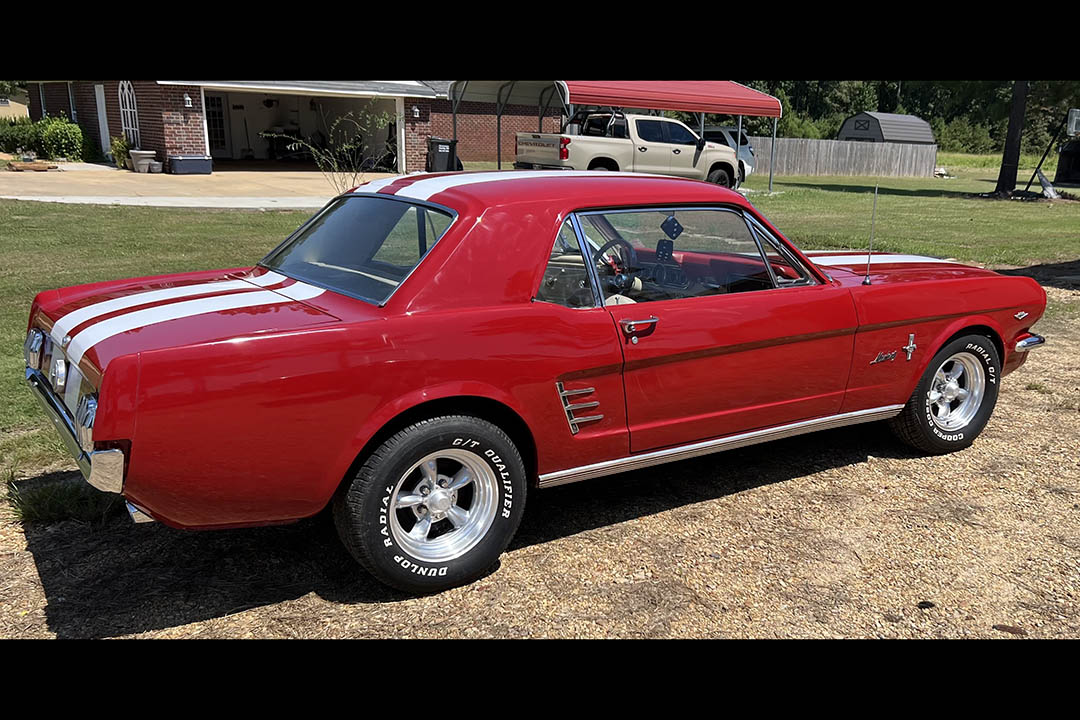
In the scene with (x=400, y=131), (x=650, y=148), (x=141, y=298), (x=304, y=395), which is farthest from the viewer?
(x=400, y=131)

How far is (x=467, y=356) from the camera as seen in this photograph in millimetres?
3188

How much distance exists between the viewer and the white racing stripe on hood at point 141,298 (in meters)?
3.28

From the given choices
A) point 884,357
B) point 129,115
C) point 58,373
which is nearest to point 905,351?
point 884,357

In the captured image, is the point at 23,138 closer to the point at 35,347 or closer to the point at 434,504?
the point at 35,347

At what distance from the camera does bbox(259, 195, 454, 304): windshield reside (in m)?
3.51

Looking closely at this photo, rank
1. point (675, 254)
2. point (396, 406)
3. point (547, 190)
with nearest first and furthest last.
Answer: point (396, 406)
point (547, 190)
point (675, 254)

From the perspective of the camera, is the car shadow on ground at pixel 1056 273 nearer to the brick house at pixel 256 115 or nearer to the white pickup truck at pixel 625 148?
the white pickup truck at pixel 625 148

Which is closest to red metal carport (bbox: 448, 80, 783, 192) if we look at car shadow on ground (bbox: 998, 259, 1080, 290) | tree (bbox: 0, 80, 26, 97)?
car shadow on ground (bbox: 998, 259, 1080, 290)

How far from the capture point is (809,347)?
13.4 feet

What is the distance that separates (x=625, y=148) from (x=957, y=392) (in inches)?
562

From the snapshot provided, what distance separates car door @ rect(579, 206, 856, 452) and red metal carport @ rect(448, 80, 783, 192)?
12.3 m

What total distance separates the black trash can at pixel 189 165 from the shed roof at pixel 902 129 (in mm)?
34027

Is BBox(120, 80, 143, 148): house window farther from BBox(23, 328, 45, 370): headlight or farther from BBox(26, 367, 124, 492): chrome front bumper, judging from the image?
BBox(26, 367, 124, 492): chrome front bumper
